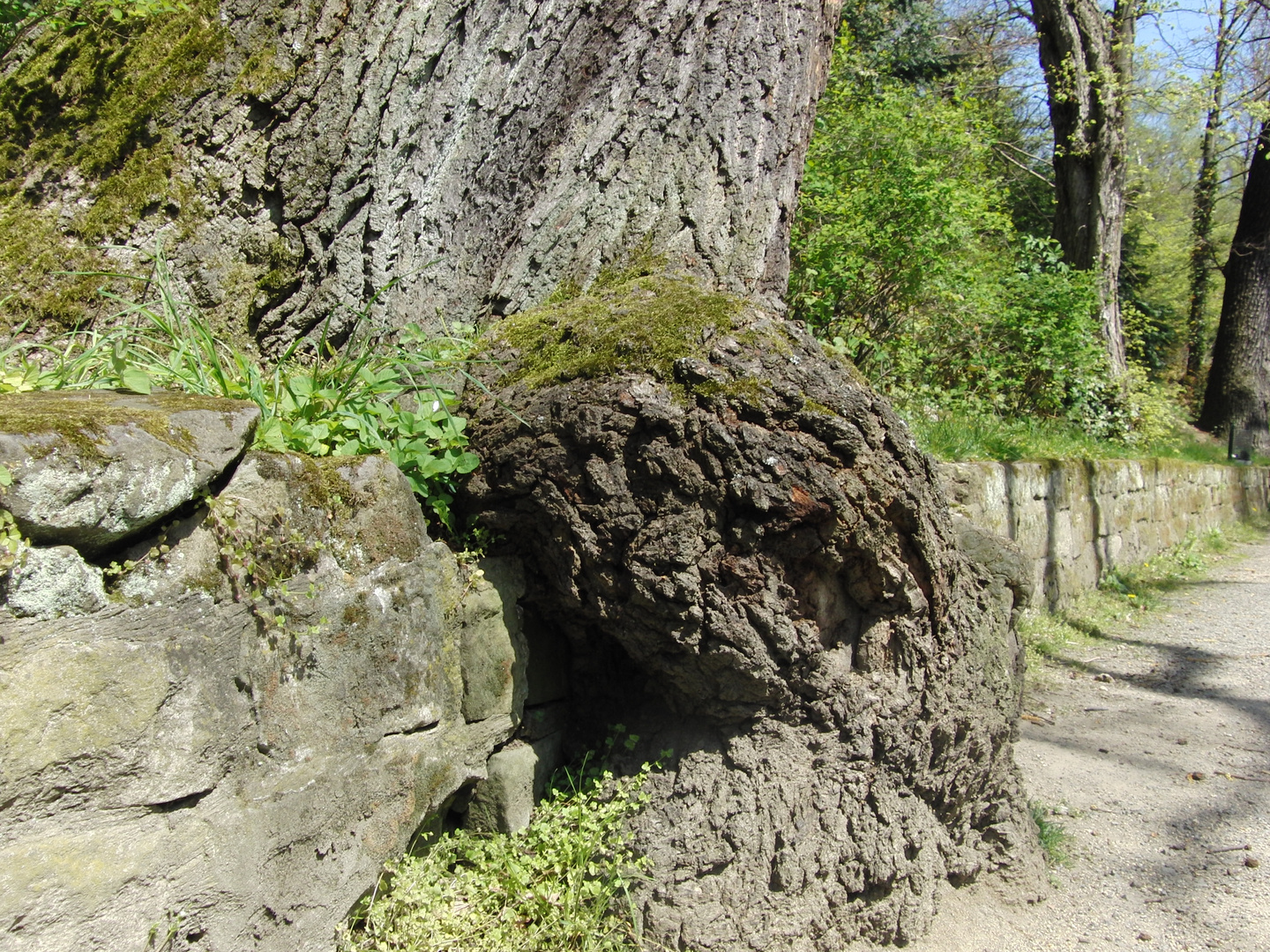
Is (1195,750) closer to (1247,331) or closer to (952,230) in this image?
(952,230)

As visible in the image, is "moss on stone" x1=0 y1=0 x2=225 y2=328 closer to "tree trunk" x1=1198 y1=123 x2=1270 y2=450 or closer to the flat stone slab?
the flat stone slab

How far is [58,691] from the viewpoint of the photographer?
1.76m

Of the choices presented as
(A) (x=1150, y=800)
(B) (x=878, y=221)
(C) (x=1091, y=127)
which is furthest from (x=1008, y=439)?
(C) (x=1091, y=127)

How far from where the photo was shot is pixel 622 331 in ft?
9.13

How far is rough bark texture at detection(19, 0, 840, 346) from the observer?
338 centimetres

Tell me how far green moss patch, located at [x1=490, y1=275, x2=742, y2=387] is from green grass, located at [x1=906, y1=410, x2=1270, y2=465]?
223 centimetres

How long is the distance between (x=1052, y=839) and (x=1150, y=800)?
0.78 meters

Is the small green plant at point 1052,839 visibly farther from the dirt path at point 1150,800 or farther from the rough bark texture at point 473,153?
the rough bark texture at point 473,153

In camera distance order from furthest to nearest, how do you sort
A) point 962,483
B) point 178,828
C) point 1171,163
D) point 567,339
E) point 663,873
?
point 1171,163, point 962,483, point 567,339, point 663,873, point 178,828

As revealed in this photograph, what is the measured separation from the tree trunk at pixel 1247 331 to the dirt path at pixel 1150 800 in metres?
12.7

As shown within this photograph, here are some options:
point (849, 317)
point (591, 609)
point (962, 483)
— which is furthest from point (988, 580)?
point (849, 317)

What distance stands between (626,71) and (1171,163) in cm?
3126

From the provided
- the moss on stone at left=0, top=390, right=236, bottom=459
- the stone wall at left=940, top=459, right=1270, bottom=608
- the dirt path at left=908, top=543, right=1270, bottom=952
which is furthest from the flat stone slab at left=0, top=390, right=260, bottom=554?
the stone wall at left=940, top=459, right=1270, bottom=608

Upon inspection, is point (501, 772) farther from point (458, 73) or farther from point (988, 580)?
point (458, 73)
